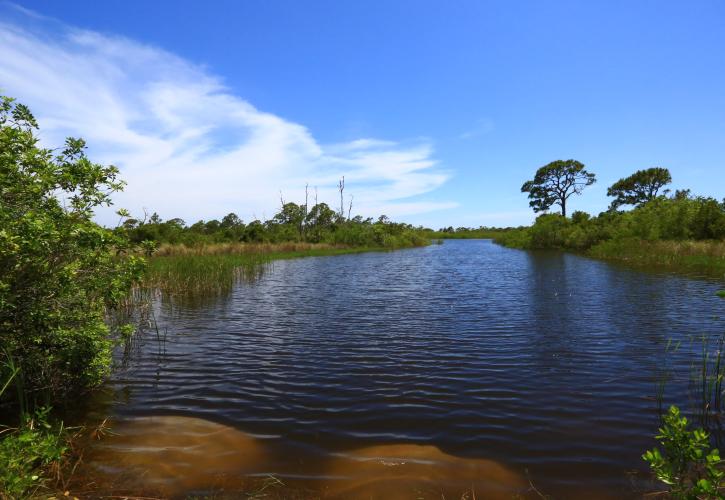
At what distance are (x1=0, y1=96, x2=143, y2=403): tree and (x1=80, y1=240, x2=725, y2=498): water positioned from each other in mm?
1326

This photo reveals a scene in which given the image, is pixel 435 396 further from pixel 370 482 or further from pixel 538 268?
pixel 538 268

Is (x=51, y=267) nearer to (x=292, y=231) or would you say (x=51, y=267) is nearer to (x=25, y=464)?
(x=25, y=464)

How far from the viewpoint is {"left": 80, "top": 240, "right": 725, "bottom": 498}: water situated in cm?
599

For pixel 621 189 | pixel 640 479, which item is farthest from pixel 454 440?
pixel 621 189

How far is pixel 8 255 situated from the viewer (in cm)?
608

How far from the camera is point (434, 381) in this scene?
908 cm

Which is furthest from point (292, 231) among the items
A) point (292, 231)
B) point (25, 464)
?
point (25, 464)

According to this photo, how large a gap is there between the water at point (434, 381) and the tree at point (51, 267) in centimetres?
133

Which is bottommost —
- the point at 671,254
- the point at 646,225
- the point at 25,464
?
the point at 25,464

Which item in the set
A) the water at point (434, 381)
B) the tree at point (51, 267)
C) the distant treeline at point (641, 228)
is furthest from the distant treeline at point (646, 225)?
the tree at point (51, 267)

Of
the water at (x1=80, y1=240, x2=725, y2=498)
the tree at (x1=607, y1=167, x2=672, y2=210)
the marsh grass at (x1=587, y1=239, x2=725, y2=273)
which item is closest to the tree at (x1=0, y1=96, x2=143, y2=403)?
the water at (x1=80, y1=240, x2=725, y2=498)

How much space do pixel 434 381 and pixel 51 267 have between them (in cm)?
769

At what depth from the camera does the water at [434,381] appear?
5.99m

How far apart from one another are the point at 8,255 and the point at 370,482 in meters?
6.26
